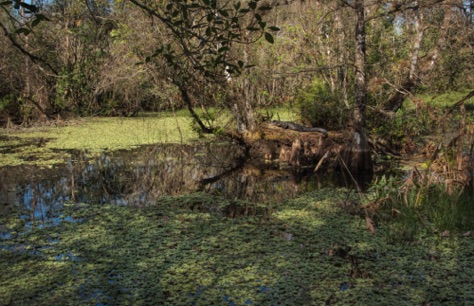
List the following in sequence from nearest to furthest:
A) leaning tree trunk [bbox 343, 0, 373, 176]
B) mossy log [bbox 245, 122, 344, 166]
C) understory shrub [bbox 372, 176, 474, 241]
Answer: understory shrub [bbox 372, 176, 474, 241] < leaning tree trunk [bbox 343, 0, 373, 176] < mossy log [bbox 245, 122, 344, 166]

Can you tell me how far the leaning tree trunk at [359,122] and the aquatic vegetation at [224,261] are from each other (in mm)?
2520

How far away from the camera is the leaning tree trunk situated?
7.64m

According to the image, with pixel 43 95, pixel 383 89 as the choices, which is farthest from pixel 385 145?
pixel 43 95

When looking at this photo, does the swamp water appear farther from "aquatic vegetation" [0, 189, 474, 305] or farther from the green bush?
the green bush

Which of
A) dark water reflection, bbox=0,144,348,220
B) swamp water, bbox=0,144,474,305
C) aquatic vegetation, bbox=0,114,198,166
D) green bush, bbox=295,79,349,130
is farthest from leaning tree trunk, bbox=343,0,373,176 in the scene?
aquatic vegetation, bbox=0,114,198,166

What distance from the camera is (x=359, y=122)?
7734 millimetres

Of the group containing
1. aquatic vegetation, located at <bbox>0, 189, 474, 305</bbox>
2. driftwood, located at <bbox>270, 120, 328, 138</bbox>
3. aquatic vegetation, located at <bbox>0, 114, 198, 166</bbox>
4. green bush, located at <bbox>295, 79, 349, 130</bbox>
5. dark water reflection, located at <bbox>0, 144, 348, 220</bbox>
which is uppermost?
green bush, located at <bbox>295, 79, 349, 130</bbox>

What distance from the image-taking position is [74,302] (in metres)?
3.30

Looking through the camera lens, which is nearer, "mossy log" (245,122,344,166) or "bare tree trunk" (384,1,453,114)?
"mossy log" (245,122,344,166)

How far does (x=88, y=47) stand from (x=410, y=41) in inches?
366

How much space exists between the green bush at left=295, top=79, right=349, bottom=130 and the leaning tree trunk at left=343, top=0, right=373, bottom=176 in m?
2.23

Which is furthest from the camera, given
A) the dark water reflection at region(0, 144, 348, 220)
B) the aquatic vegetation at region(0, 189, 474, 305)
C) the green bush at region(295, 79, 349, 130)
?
the green bush at region(295, 79, 349, 130)

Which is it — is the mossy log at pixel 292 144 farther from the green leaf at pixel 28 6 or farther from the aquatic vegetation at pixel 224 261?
the green leaf at pixel 28 6

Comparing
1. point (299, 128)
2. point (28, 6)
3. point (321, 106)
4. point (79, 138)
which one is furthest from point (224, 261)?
point (79, 138)
